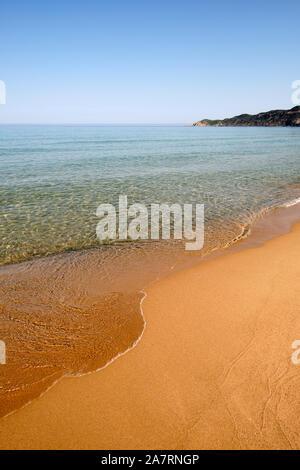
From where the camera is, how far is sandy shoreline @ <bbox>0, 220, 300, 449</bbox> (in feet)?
10.2

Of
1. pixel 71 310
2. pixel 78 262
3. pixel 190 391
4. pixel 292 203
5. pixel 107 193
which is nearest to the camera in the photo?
pixel 190 391

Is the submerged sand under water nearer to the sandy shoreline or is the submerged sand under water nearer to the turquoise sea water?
the sandy shoreline

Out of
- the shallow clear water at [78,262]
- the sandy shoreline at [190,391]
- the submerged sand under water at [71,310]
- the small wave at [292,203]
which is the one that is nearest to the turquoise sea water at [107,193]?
the shallow clear water at [78,262]

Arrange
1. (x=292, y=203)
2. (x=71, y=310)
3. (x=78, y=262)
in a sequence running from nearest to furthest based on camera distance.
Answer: (x=71, y=310) → (x=78, y=262) → (x=292, y=203)

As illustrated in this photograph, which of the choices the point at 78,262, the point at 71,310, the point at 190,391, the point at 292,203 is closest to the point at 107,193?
the point at 78,262

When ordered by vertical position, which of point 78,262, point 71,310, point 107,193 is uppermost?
point 107,193

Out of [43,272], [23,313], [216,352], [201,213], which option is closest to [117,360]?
[216,352]

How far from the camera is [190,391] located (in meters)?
3.61

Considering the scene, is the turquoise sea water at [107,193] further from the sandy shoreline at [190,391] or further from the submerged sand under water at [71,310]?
the sandy shoreline at [190,391]

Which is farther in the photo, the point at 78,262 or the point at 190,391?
the point at 78,262

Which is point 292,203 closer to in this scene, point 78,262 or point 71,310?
point 78,262

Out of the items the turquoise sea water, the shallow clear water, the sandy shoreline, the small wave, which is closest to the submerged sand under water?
the shallow clear water

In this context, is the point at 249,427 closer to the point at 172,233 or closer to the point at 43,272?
the point at 43,272

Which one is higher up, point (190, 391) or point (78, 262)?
point (78, 262)
